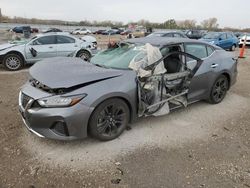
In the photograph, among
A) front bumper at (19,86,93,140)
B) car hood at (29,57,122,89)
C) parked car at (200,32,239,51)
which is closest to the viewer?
front bumper at (19,86,93,140)

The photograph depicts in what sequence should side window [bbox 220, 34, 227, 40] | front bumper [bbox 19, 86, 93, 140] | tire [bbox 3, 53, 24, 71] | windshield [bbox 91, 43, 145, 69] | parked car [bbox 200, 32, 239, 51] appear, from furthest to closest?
side window [bbox 220, 34, 227, 40] < parked car [bbox 200, 32, 239, 51] < tire [bbox 3, 53, 24, 71] < windshield [bbox 91, 43, 145, 69] < front bumper [bbox 19, 86, 93, 140]

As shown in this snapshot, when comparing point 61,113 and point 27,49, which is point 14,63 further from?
point 61,113

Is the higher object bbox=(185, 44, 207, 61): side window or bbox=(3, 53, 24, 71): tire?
bbox=(185, 44, 207, 61): side window

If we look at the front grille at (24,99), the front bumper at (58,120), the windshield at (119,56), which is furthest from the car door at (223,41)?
the front grille at (24,99)

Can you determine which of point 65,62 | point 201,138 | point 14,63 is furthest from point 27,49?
point 201,138

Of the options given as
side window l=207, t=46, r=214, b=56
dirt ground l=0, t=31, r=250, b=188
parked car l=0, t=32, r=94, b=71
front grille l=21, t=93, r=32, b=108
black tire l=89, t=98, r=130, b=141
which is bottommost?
dirt ground l=0, t=31, r=250, b=188

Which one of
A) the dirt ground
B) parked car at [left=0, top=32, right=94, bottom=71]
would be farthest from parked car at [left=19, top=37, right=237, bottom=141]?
parked car at [left=0, top=32, right=94, bottom=71]

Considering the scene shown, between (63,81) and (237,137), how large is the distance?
3.00 meters

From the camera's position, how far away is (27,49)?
9.33m

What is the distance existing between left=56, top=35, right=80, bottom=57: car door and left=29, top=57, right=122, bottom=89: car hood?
5.93 m

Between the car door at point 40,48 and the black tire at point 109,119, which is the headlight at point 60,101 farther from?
the car door at point 40,48

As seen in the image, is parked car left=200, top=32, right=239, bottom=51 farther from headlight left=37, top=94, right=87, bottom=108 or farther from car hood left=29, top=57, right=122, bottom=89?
headlight left=37, top=94, right=87, bottom=108

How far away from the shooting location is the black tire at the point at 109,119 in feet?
11.6

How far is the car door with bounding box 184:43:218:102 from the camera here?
4.82 m
